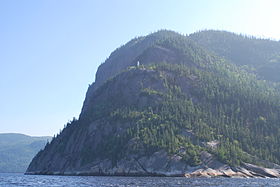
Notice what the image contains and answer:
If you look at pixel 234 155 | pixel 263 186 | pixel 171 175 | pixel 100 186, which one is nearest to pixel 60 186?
pixel 100 186

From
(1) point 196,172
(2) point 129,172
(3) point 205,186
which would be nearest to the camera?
(3) point 205,186

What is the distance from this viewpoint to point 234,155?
198 meters

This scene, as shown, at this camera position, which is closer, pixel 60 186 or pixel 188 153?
pixel 60 186

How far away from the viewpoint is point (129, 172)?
196 meters

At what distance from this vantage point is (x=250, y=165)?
194 meters

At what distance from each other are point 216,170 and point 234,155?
16190 millimetres

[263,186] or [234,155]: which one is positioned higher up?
[234,155]

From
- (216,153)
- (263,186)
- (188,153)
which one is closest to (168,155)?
(188,153)

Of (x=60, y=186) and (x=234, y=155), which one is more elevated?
(x=234, y=155)

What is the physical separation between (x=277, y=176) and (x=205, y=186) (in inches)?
3498

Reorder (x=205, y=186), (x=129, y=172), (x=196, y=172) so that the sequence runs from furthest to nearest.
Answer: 1. (x=129, y=172)
2. (x=196, y=172)
3. (x=205, y=186)

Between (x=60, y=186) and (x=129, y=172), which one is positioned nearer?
(x=60, y=186)

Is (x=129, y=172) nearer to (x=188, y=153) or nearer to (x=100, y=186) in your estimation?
(x=188, y=153)

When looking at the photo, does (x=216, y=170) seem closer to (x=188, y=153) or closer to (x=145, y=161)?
(x=188, y=153)
